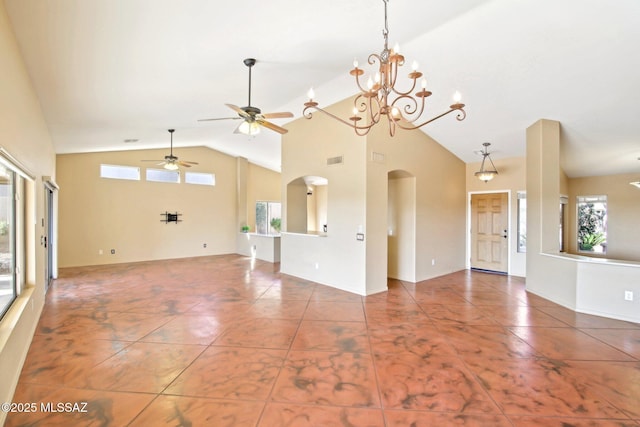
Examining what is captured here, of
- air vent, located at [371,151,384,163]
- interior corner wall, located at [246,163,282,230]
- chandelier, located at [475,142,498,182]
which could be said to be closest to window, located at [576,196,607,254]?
chandelier, located at [475,142,498,182]

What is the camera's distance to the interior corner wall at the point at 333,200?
5.25m

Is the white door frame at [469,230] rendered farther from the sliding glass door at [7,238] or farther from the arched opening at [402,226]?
the sliding glass door at [7,238]

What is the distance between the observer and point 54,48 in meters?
2.64

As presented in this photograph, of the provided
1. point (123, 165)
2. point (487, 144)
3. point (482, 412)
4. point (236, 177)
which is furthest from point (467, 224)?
point (123, 165)

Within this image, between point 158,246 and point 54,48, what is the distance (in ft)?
23.5

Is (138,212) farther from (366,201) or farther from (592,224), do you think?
(592,224)

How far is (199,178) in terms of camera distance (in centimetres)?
976

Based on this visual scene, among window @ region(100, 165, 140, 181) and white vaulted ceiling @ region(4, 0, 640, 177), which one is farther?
window @ region(100, 165, 140, 181)

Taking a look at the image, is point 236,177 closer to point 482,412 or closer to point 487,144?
point 487,144

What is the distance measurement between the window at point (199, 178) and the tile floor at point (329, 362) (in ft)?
16.7

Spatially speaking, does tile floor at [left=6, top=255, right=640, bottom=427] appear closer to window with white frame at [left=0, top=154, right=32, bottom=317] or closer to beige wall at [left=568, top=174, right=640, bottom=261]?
window with white frame at [left=0, top=154, right=32, bottom=317]

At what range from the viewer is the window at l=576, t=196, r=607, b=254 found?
705 centimetres

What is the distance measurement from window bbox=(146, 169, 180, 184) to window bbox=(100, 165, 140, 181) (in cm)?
33

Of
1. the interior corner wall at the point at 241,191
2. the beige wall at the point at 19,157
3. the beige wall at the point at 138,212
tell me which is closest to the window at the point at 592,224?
the interior corner wall at the point at 241,191
